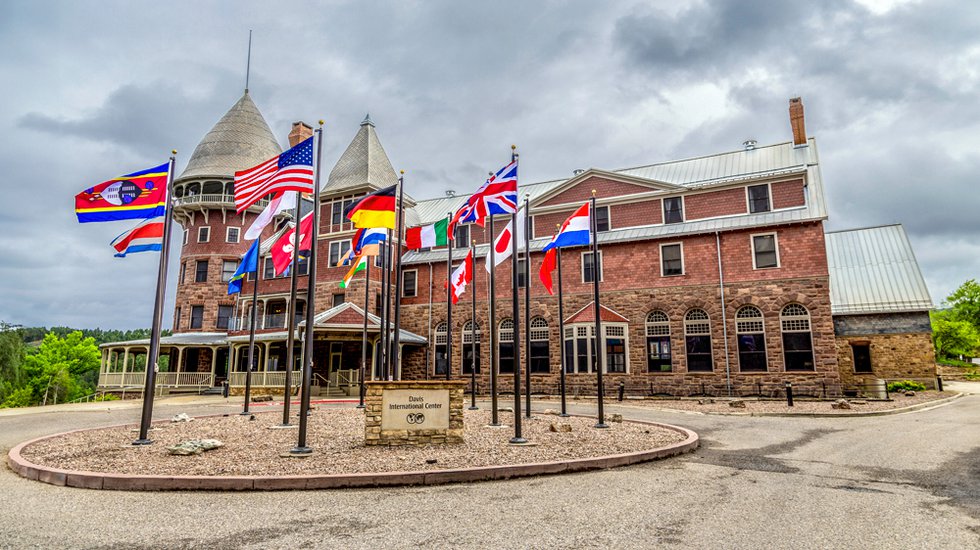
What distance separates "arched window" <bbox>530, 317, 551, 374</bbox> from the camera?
1239 inches

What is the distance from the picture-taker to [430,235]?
57.4 ft

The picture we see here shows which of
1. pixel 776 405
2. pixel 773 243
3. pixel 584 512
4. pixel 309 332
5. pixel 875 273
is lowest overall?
pixel 584 512

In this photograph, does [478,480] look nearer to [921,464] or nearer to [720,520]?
[720,520]

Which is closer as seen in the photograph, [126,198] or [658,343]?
[126,198]

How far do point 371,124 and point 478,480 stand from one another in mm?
35549

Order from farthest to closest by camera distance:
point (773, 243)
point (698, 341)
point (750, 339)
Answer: point (698, 341), point (773, 243), point (750, 339)

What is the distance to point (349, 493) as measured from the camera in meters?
7.66

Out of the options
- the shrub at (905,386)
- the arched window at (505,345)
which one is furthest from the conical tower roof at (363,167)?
the shrub at (905,386)

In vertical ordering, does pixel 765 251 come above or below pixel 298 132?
below

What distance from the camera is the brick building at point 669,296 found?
86.7ft

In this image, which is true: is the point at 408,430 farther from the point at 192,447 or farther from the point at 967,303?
the point at 967,303

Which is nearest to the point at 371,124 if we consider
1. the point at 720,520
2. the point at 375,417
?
the point at 375,417

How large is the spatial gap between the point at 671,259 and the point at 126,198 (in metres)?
24.4

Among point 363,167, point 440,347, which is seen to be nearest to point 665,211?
point 440,347
